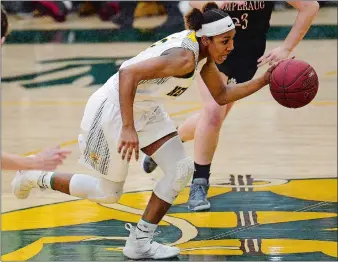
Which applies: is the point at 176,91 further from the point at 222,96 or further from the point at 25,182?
the point at 25,182

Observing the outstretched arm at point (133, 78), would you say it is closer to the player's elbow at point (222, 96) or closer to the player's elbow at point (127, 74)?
the player's elbow at point (127, 74)

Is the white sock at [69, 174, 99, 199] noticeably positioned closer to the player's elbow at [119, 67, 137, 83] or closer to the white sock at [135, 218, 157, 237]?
the white sock at [135, 218, 157, 237]

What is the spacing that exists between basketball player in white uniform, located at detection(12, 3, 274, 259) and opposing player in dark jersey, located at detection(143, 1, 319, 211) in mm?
1091

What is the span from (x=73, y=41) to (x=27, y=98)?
4994mm

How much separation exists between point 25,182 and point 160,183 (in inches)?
38.4

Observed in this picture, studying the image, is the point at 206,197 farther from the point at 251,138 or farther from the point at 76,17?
the point at 76,17

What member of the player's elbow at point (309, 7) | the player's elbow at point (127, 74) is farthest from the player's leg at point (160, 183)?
the player's elbow at point (309, 7)

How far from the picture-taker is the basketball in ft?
18.6

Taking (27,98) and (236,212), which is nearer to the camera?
(236,212)

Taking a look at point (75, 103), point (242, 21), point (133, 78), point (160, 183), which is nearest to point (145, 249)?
point (160, 183)

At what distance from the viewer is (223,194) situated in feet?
24.4

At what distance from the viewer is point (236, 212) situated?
6875 millimetres

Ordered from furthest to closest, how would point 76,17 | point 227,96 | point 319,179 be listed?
1. point 76,17
2. point 319,179
3. point 227,96

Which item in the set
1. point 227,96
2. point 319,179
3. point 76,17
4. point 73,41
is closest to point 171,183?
point 227,96
